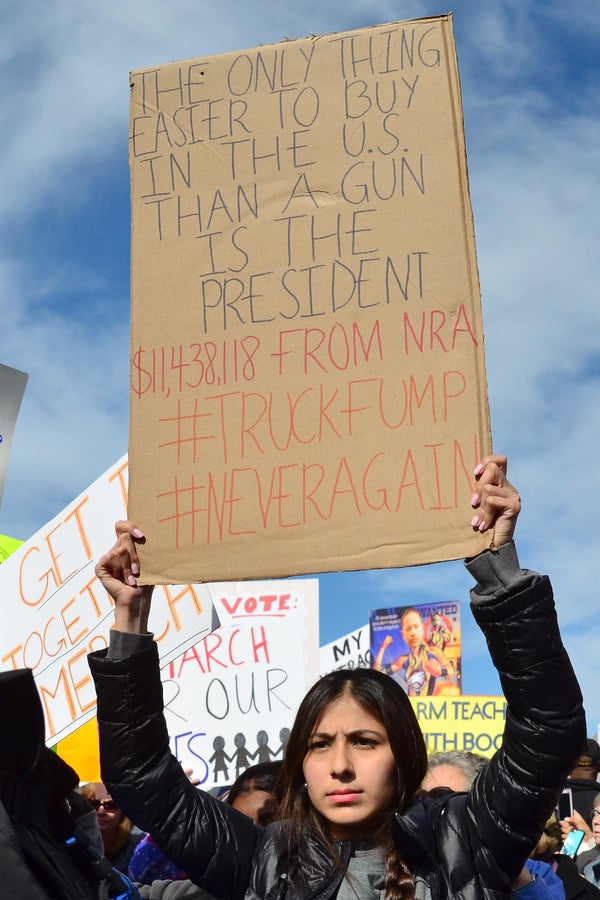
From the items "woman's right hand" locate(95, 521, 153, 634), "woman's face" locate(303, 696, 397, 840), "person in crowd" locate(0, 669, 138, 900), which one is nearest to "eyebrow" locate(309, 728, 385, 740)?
"woman's face" locate(303, 696, 397, 840)

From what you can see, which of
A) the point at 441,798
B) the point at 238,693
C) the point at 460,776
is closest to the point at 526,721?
the point at 441,798

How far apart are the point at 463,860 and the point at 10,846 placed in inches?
38.6

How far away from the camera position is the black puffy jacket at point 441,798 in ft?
6.81

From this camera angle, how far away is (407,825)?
2121 millimetres

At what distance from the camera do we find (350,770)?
224 cm

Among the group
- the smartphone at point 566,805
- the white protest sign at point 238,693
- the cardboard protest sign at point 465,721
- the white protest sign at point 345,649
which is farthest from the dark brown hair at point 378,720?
the white protest sign at point 345,649

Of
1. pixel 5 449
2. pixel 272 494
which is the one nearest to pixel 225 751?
pixel 5 449

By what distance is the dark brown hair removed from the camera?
2.25 m

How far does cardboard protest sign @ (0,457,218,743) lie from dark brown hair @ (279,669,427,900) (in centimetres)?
181

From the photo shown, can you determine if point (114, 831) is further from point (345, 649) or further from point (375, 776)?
point (345, 649)

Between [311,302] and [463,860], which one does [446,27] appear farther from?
[463,860]

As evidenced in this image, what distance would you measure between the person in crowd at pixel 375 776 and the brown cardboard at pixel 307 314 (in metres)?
0.20

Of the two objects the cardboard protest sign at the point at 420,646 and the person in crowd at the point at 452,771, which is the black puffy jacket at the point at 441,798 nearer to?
the person in crowd at the point at 452,771

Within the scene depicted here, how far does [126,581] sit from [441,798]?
0.83 m
